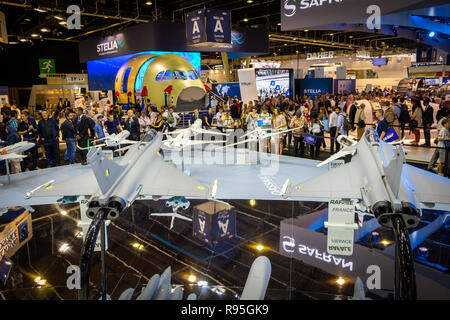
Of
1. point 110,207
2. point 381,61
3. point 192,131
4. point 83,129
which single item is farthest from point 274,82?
point 110,207

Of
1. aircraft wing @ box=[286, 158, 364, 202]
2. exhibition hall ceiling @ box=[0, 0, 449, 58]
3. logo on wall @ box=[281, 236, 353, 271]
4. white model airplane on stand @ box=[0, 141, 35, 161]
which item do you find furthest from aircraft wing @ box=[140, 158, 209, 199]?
Answer: exhibition hall ceiling @ box=[0, 0, 449, 58]

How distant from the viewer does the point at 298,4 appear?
770 centimetres

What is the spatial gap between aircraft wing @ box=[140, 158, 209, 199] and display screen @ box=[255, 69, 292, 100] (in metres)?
14.6

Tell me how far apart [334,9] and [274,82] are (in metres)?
12.3

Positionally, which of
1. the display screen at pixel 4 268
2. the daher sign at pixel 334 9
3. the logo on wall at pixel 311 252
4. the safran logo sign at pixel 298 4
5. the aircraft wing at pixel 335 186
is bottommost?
the logo on wall at pixel 311 252

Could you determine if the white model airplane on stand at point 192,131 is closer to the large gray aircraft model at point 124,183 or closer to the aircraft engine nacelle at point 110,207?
the large gray aircraft model at point 124,183

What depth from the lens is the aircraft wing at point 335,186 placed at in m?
4.61

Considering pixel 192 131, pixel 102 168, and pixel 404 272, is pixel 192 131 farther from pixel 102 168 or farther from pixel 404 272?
pixel 404 272

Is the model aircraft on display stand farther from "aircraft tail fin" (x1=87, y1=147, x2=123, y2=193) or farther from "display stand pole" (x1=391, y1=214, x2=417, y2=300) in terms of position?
"aircraft tail fin" (x1=87, y1=147, x2=123, y2=193)

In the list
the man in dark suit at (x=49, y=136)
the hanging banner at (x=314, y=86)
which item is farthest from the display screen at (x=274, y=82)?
the man in dark suit at (x=49, y=136)

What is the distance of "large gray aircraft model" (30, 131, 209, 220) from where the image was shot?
372 cm

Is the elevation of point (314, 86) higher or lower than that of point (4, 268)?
higher

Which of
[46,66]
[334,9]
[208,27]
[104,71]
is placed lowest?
[334,9]

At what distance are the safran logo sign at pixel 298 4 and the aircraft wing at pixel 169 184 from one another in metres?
5.10
